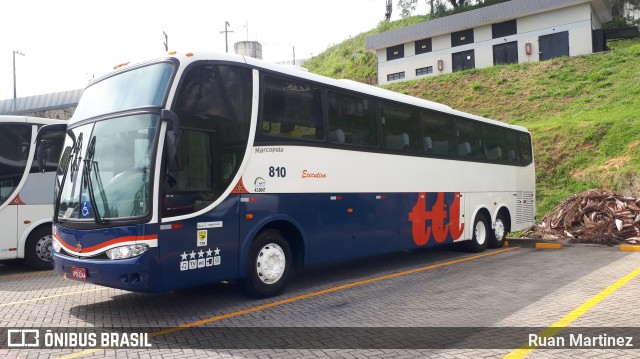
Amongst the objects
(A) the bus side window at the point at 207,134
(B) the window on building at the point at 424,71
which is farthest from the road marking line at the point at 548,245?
(B) the window on building at the point at 424,71

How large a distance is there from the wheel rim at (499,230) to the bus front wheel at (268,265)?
8.41m

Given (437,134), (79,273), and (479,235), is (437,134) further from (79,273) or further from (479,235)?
(79,273)

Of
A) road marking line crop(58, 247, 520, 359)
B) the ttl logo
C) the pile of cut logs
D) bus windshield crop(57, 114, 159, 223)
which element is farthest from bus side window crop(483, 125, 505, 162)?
bus windshield crop(57, 114, 159, 223)

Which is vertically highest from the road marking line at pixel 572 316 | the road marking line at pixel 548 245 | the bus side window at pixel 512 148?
the bus side window at pixel 512 148

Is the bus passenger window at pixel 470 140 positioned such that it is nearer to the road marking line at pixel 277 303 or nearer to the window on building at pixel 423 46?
the road marking line at pixel 277 303

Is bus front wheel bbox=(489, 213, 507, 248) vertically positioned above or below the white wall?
below

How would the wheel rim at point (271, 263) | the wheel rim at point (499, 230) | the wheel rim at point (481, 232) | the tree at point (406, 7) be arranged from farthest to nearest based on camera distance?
the tree at point (406, 7) → the wheel rim at point (499, 230) → the wheel rim at point (481, 232) → the wheel rim at point (271, 263)

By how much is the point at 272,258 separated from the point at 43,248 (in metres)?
6.48

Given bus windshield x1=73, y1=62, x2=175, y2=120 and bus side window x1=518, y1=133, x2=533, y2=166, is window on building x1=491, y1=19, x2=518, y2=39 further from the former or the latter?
bus windshield x1=73, y1=62, x2=175, y2=120

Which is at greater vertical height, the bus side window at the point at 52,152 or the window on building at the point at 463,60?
the window on building at the point at 463,60

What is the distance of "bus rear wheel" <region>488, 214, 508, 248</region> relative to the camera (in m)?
14.5

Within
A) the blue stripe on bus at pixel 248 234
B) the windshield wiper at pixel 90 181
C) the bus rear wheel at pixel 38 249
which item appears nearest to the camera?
the blue stripe on bus at pixel 248 234

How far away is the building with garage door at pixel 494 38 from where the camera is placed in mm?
37362

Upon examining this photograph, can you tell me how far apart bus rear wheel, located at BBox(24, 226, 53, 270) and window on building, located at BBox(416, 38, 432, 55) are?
39.2 metres
